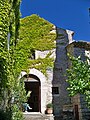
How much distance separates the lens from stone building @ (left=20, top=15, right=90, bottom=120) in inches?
707

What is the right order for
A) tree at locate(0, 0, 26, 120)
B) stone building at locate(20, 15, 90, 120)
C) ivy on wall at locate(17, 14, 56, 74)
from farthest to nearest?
ivy on wall at locate(17, 14, 56, 74) < stone building at locate(20, 15, 90, 120) < tree at locate(0, 0, 26, 120)

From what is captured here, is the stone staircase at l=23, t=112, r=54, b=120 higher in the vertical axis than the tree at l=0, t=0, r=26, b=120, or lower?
lower

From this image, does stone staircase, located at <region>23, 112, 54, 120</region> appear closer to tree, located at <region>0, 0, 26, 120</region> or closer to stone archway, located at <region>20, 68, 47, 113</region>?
stone archway, located at <region>20, 68, 47, 113</region>

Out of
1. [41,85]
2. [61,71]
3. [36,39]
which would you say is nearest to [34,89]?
[41,85]

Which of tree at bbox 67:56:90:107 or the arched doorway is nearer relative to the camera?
tree at bbox 67:56:90:107

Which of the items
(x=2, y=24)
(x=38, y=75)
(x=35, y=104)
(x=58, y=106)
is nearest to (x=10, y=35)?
(x=2, y=24)

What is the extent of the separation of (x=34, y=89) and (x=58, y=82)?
9.82ft

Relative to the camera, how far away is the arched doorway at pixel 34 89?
61.6ft

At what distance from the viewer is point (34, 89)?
2119 centimetres

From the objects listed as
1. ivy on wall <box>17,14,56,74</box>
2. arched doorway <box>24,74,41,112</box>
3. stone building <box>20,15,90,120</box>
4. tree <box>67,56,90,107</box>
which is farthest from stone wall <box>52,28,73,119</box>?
tree <box>67,56,90,107</box>

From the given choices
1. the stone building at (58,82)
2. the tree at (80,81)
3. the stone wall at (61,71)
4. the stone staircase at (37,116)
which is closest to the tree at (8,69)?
the stone staircase at (37,116)

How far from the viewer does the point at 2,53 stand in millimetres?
9625

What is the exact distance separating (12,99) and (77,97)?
529 cm

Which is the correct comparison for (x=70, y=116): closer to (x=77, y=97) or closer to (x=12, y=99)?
(x=77, y=97)
